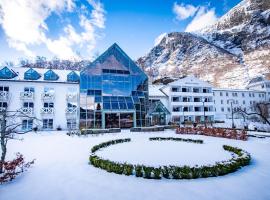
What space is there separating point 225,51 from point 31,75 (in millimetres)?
137788

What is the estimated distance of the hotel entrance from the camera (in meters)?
33.6

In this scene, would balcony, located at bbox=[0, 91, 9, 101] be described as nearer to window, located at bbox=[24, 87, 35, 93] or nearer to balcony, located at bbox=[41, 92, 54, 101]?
window, located at bbox=[24, 87, 35, 93]

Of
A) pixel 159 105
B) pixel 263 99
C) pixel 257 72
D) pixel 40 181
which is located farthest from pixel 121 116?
pixel 257 72

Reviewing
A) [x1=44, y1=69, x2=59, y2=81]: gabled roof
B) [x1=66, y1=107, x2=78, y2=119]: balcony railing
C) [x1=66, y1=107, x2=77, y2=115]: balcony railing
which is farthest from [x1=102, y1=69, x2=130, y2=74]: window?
[x1=44, y1=69, x2=59, y2=81]: gabled roof

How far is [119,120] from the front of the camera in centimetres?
3431

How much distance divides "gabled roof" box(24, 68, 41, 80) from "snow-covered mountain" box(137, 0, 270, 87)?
82.6 meters

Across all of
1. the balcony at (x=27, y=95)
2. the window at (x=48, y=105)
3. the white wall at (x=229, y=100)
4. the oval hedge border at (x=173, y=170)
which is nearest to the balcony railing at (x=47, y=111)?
the window at (x=48, y=105)

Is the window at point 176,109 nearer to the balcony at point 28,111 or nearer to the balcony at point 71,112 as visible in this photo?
the balcony at point 71,112

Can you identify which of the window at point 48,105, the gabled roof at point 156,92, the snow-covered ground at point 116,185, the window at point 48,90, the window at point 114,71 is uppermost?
the window at point 114,71

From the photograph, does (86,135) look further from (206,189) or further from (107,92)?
(206,189)

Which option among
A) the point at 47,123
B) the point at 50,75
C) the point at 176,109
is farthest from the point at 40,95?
the point at 176,109

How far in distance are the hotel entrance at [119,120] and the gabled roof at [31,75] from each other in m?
15.4

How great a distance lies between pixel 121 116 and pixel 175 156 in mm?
21580

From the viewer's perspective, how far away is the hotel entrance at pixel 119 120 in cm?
3359
